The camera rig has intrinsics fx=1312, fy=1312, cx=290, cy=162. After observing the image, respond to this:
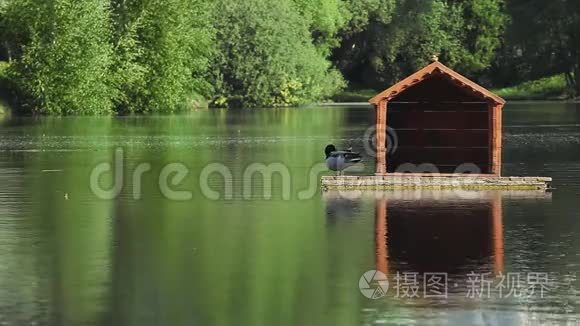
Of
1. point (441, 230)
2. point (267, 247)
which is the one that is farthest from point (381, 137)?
point (267, 247)

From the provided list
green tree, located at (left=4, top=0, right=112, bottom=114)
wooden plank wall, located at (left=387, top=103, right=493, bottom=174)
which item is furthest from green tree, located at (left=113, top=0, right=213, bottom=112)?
wooden plank wall, located at (left=387, top=103, right=493, bottom=174)

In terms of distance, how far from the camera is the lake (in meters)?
15.2

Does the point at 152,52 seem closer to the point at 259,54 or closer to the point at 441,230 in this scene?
the point at 259,54

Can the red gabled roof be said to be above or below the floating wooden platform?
above

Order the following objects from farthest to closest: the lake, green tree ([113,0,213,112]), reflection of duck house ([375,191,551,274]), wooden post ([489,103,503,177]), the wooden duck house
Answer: green tree ([113,0,213,112]), the wooden duck house, wooden post ([489,103,503,177]), reflection of duck house ([375,191,551,274]), the lake

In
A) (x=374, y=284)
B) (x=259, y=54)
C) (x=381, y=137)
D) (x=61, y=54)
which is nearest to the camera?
(x=374, y=284)

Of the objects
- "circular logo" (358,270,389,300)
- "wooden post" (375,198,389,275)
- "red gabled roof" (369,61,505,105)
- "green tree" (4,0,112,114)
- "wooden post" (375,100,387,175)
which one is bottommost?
"circular logo" (358,270,389,300)

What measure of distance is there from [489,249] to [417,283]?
3.49 meters

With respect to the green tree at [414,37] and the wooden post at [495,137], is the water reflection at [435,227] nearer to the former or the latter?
the wooden post at [495,137]

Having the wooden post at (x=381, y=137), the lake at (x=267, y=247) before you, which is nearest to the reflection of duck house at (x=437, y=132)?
the wooden post at (x=381, y=137)

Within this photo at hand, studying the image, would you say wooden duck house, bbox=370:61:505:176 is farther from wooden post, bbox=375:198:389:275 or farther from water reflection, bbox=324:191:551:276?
wooden post, bbox=375:198:389:275

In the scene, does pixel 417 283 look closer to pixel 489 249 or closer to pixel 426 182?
pixel 489 249

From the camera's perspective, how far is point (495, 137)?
2970cm

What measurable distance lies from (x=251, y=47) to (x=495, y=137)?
223 feet
